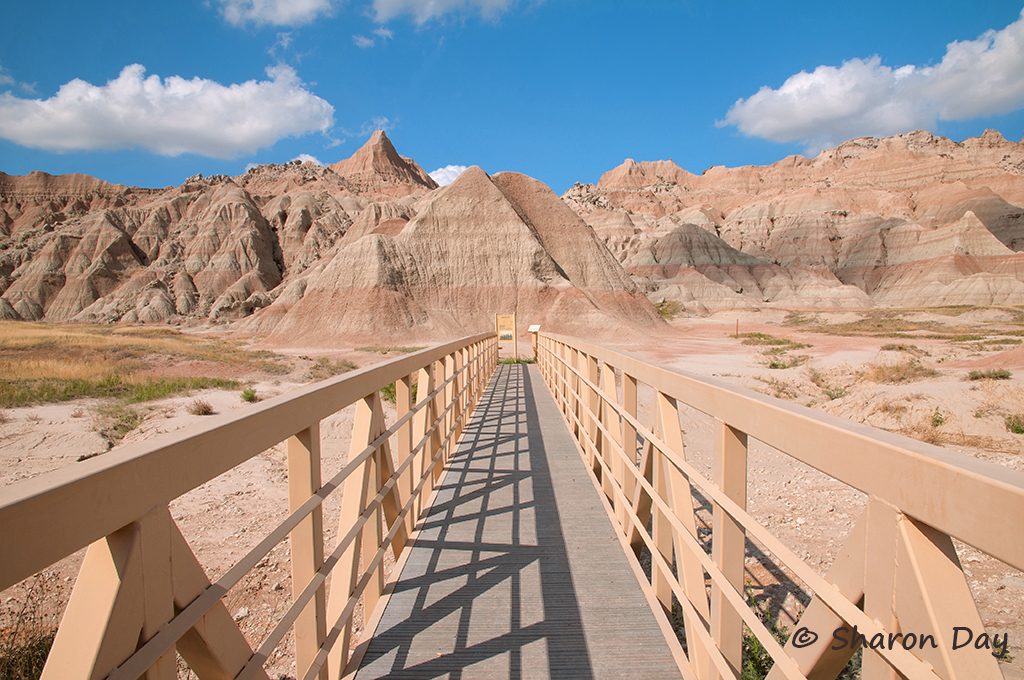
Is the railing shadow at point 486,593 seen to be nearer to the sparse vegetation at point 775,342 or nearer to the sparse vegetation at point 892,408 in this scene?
the sparse vegetation at point 892,408

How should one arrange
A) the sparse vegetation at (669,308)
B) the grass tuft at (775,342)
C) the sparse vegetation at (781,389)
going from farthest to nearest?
the sparse vegetation at (669,308) < the grass tuft at (775,342) < the sparse vegetation at (781,389)

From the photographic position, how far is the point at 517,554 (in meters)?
3.69

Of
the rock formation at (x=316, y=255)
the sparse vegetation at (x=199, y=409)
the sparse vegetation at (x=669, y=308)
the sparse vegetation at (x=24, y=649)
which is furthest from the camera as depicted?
the sparse vegetation at (x=669, y=308)

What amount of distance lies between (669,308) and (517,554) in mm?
65932

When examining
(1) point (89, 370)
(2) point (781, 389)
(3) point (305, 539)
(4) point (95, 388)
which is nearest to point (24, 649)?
(3) point (305, 539)

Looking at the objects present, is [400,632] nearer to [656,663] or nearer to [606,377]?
[656,663]

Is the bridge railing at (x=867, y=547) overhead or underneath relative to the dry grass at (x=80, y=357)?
overhead

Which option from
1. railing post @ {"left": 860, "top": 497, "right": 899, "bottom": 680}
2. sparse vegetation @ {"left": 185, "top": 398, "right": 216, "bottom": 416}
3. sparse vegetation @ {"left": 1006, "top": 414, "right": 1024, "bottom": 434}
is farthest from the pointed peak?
railing post @ {"left": 860, "top": 497, "right": 899, "bottom": 680}

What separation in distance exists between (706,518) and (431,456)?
355 centimetres

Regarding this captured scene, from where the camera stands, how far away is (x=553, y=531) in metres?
4.07

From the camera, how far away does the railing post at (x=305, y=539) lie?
6.55 ft

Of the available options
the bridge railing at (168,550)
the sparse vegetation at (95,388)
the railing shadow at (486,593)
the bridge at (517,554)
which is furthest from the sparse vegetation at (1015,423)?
the sparse vegetation at (95,388)

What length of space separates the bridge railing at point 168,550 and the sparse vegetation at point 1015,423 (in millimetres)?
11285

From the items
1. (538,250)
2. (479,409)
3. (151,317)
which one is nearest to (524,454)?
(479,409)
